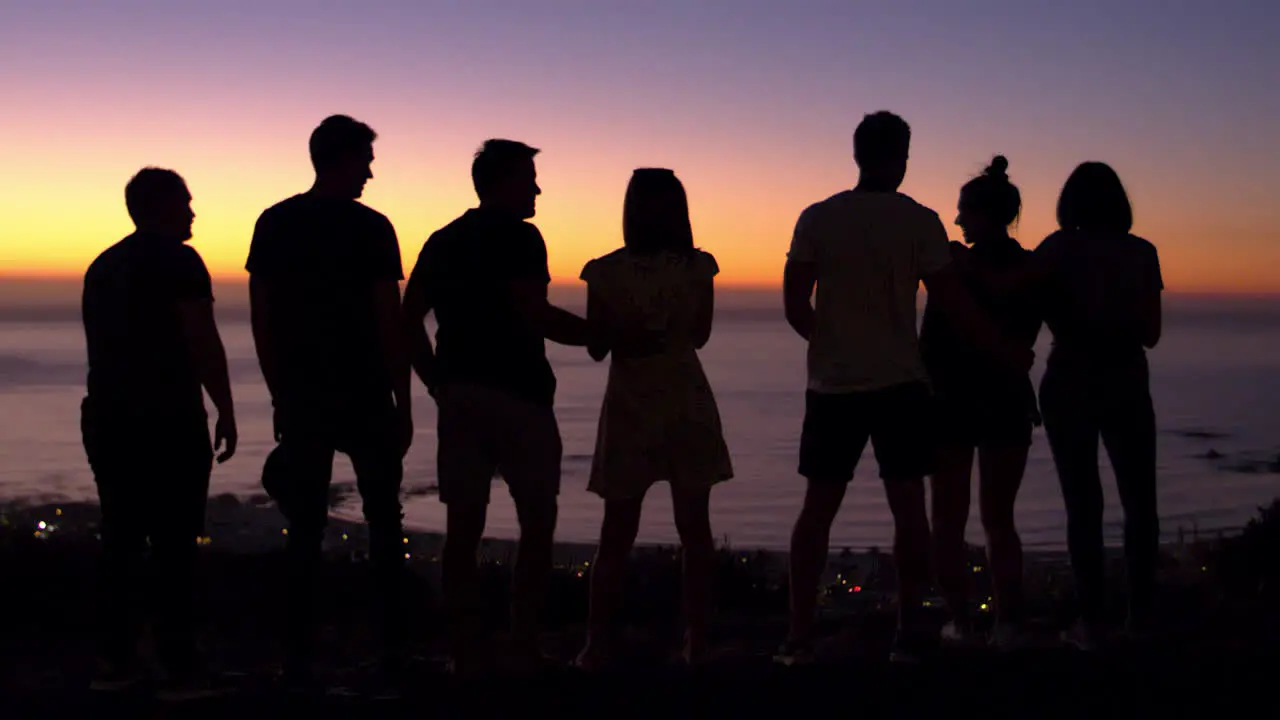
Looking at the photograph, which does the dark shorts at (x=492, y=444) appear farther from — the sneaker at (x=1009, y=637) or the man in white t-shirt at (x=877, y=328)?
the sneaker at (x=1009, y=637)

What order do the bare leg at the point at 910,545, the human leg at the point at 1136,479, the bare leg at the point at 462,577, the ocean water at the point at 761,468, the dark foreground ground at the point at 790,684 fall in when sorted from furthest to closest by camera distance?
the ocean water at the point at 761,468 → the human leg at the point at 1136,479 → the bare leg at the point at 910,545 → the bare leg at the point at 462,577 → the dark foreground ground at the point at 790,684

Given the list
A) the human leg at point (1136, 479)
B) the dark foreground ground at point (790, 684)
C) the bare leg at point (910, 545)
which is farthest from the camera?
the human leg at point (1136, 479)

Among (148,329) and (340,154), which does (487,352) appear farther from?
(148,329)

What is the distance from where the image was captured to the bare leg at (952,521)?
584 cm

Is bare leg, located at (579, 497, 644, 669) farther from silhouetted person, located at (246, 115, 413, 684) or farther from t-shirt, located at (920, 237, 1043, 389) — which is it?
t-shirt, located at (920, 237, 1043, 389)

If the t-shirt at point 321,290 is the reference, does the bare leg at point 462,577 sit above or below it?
below

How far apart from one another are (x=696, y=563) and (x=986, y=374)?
1536 mm

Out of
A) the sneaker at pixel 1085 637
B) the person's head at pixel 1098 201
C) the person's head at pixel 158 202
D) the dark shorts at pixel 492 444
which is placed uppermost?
the person's head at pixel 1098 201

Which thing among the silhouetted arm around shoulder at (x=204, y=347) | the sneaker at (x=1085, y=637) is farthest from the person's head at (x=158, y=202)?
the sneaker at (x=1085, y=637)

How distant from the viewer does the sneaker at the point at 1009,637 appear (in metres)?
5.84

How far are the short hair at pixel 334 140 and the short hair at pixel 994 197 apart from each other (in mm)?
2653

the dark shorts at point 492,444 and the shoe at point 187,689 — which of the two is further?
the dark shorts at point 492,444

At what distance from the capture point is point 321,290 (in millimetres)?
5102

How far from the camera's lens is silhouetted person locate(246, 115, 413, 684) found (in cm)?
510
